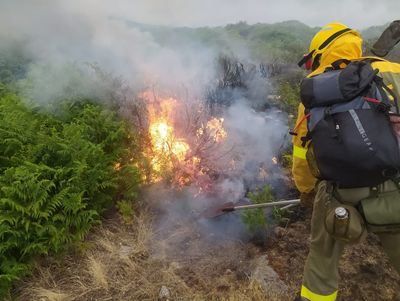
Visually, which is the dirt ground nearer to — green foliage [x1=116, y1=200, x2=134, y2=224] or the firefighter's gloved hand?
green foliage [x1=116, y1=200, x2=134, y2=224]

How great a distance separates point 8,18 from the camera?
6.84m

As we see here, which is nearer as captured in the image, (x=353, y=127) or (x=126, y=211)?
(x=353, y=127)

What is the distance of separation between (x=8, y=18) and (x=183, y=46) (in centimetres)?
372

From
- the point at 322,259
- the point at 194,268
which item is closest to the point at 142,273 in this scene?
the point at 194,268

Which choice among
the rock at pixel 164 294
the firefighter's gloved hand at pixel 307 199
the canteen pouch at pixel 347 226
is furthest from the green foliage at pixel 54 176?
the canteen pouch at pixel 347 226

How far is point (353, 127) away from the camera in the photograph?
232cm

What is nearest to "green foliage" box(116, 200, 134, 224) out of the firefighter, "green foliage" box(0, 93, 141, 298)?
"green foliage" box(0, 93, 141, 298)

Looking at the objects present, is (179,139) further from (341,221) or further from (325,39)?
(341,221)

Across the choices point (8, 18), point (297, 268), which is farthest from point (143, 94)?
point (297, 268)

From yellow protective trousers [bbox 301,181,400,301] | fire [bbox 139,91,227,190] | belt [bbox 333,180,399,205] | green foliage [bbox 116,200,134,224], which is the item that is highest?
belt [bbox 333,180,399,205]

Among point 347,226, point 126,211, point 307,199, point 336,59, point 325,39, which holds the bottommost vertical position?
point 126,211

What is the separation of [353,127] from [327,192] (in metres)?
0.62

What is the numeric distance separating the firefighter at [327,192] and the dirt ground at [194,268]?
1.75ft

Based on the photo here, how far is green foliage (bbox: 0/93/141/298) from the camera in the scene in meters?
3.69
